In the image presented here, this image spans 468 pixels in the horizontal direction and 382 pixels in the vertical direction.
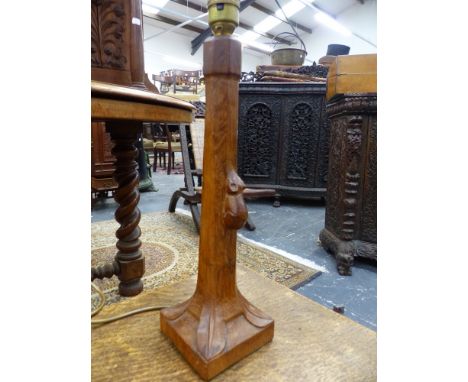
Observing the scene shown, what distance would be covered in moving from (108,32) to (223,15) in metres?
0.65

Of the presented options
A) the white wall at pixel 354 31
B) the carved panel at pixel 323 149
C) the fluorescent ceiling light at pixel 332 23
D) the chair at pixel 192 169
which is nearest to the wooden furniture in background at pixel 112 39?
the chair at pixel 192 169

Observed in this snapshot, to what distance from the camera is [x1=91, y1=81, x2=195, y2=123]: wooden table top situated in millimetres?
431

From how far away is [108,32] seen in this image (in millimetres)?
859

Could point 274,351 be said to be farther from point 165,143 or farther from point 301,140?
point 165,143

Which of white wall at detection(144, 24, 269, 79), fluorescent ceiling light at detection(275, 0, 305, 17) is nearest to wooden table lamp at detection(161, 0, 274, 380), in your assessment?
fluorescent ceiling light at detection(275, 0, 305, 17)

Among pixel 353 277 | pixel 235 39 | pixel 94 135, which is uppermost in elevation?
pixel 94 135

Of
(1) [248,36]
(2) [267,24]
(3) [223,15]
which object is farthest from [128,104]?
(1) [248,36]

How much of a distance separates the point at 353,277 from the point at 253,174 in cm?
134

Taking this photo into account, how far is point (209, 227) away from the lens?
0.41 metres

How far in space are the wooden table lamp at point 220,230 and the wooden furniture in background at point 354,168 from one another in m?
0.95

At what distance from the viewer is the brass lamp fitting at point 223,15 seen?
35 centimetres

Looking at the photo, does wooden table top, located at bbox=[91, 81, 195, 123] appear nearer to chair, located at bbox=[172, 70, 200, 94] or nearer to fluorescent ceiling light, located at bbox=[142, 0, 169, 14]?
chair, located at bbox=[172, 70, 200, 94]
